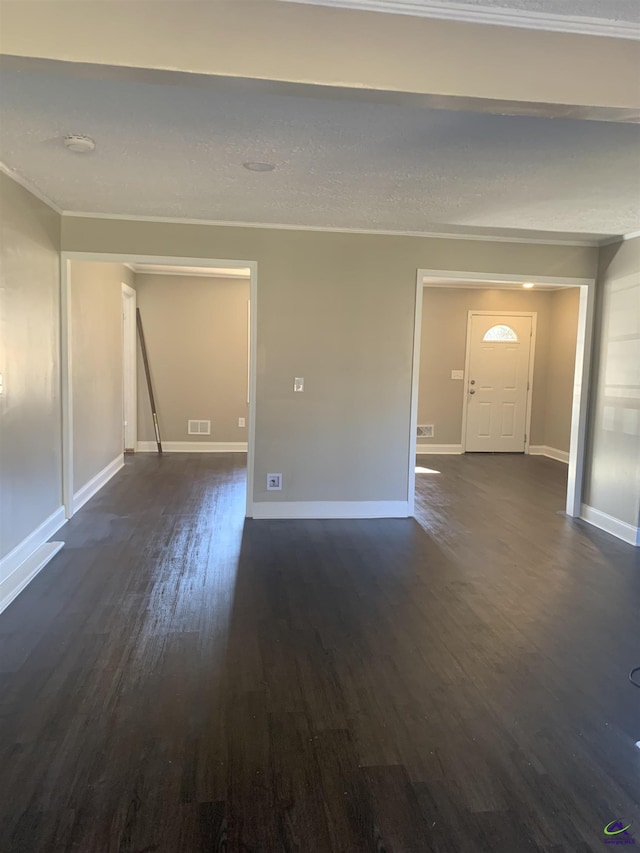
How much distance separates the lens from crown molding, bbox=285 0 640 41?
1619mm

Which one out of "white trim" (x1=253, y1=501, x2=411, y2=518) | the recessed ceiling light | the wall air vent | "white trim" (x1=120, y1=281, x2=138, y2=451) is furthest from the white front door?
the recessed ceiling light

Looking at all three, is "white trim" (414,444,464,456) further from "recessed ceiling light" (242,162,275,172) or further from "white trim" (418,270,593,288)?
"recessed ceiling light" (242,162,275,172)

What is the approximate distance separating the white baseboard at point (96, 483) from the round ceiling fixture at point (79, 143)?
2.92 metres

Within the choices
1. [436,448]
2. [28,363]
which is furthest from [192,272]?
[436,448]

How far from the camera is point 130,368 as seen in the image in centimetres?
739

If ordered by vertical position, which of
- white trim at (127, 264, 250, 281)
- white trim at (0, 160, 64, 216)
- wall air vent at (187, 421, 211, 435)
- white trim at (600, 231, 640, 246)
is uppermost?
white trim at (127, 264, 250, 281)

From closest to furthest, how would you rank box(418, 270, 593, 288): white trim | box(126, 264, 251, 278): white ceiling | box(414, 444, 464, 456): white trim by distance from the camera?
box(418, 270, 593, 288): white trim
box(126, 264, 251, 278): white ceiling
box(414, 444, 464, 456): white trim

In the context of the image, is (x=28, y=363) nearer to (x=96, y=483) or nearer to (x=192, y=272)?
(x=96, y=483)

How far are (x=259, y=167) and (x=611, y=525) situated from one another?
3888mm

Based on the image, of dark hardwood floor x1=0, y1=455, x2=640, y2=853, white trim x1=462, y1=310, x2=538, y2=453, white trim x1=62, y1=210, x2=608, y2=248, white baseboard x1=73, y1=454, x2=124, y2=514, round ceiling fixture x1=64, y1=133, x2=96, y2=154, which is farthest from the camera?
white trim x1=462, y1=310, x2=538, y2=453

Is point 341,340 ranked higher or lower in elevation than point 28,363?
higher

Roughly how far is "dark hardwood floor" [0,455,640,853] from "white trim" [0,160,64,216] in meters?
2.39

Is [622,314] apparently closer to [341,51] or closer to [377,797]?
[341,51]

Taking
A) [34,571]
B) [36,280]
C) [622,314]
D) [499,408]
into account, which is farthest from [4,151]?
[499,408]
